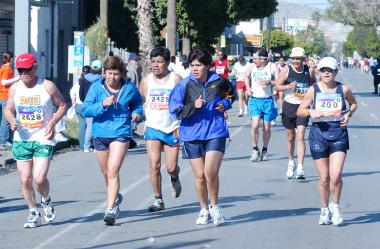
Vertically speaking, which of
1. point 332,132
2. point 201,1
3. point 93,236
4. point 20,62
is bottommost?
point 93,236

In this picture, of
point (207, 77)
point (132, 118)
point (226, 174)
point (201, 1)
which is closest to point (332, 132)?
point (207, 77)

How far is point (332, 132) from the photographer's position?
Result: 1056 centimetres

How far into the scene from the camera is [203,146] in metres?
10.5

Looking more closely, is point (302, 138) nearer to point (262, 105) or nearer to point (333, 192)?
point (262, 105)

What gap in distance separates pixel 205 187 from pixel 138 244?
131 centimetres

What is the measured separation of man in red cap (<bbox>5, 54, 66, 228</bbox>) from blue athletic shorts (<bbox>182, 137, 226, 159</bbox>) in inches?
55.7

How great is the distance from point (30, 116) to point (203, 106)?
5.92 ft

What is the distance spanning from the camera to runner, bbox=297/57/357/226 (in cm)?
1049

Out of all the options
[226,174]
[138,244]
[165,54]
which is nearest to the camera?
[138,244]

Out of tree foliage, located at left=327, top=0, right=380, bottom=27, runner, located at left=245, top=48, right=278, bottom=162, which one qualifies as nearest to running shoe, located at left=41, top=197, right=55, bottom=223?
runner, located at left=245, top=48, right=278, bottom=162

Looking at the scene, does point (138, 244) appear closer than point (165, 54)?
Yes

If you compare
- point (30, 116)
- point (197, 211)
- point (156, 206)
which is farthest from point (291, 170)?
point (30, 116)

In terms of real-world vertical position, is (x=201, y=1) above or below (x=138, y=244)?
above

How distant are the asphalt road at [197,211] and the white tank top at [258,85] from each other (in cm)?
117
